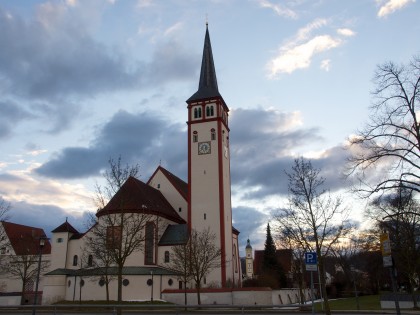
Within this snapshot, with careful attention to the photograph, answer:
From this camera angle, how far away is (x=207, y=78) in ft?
201

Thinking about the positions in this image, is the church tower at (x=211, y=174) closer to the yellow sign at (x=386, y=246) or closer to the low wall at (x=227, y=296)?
the low wall at (x=227, y=296)

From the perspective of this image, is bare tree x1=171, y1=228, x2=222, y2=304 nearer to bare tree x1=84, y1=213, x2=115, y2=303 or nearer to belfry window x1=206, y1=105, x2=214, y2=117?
bare tree x1=84, y1=213, x2=115, y2=303

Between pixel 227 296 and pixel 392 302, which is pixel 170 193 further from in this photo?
pixel 392 302

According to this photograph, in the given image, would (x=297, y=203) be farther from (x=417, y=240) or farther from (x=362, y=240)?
(x=362, y=240)

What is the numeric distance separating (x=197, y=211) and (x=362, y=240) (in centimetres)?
2578

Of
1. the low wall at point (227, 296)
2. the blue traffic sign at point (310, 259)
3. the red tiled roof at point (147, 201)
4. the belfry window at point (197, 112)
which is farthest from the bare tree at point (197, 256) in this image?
the blue traffic sign at point (310, 259)

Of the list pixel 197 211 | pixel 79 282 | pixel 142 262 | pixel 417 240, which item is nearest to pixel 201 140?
pixel 197 211

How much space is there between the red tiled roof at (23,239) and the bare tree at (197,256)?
26761 mm

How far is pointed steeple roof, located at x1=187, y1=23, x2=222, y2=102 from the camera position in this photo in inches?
2276

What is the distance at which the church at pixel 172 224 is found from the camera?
4647cm

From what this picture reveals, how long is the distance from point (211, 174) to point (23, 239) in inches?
1370

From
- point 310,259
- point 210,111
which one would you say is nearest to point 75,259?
point 210,111

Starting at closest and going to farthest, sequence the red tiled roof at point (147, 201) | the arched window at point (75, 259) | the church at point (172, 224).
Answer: the church at point (172, 224), the red tiled roof at point (147, 201), the arched window at point (75, 259)

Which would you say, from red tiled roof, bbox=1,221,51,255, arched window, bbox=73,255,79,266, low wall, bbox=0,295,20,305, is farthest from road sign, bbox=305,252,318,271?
red tiled roof, bbox=1,221,51,255
